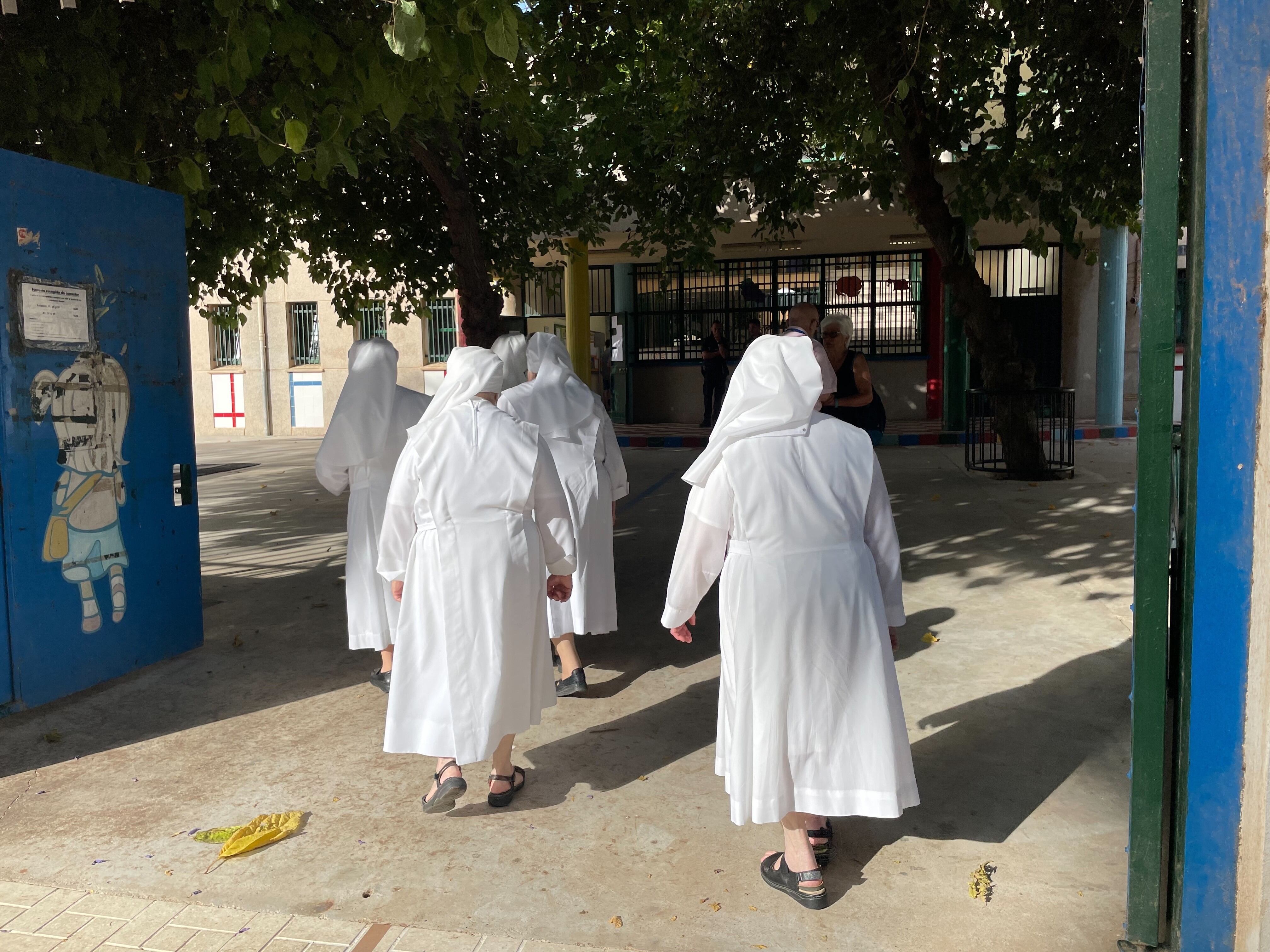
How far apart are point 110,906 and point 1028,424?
1033 cm

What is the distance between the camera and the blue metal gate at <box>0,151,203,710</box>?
15.1ft

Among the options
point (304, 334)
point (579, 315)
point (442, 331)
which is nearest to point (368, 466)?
point (579, 315)

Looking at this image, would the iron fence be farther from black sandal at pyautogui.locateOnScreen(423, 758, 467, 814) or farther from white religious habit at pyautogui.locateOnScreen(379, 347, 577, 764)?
black sandal at pyautogui.locateOnScreen(423, 758, 467, 814)

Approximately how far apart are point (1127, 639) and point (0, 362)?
593cm

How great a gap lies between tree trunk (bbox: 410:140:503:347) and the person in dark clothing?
27.3ft

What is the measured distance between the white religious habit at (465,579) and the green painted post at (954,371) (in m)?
14.3

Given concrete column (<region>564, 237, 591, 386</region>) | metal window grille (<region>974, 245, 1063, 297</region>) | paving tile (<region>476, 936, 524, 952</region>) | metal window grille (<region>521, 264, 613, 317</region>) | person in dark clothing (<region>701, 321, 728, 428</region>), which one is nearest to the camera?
paving tile (<region>476, 936, 524, 952</region>)

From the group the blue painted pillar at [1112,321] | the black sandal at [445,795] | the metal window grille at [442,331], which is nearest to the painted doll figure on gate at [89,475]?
the black sandal at [445,795]

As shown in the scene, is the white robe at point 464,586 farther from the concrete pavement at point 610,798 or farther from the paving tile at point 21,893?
the paving tile at point 21,893

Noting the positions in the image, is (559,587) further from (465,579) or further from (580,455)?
(580,455)

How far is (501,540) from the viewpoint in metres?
3.67

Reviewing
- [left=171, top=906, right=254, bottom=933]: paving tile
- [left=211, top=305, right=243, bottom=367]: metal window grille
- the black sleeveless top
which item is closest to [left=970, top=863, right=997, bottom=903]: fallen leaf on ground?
[left=171, top=906, right=254, bottom=933]: paving tile

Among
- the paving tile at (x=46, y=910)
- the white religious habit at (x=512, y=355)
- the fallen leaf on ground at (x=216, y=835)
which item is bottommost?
the paving tile at (x=46, y=910)

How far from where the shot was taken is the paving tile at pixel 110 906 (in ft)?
10.0
